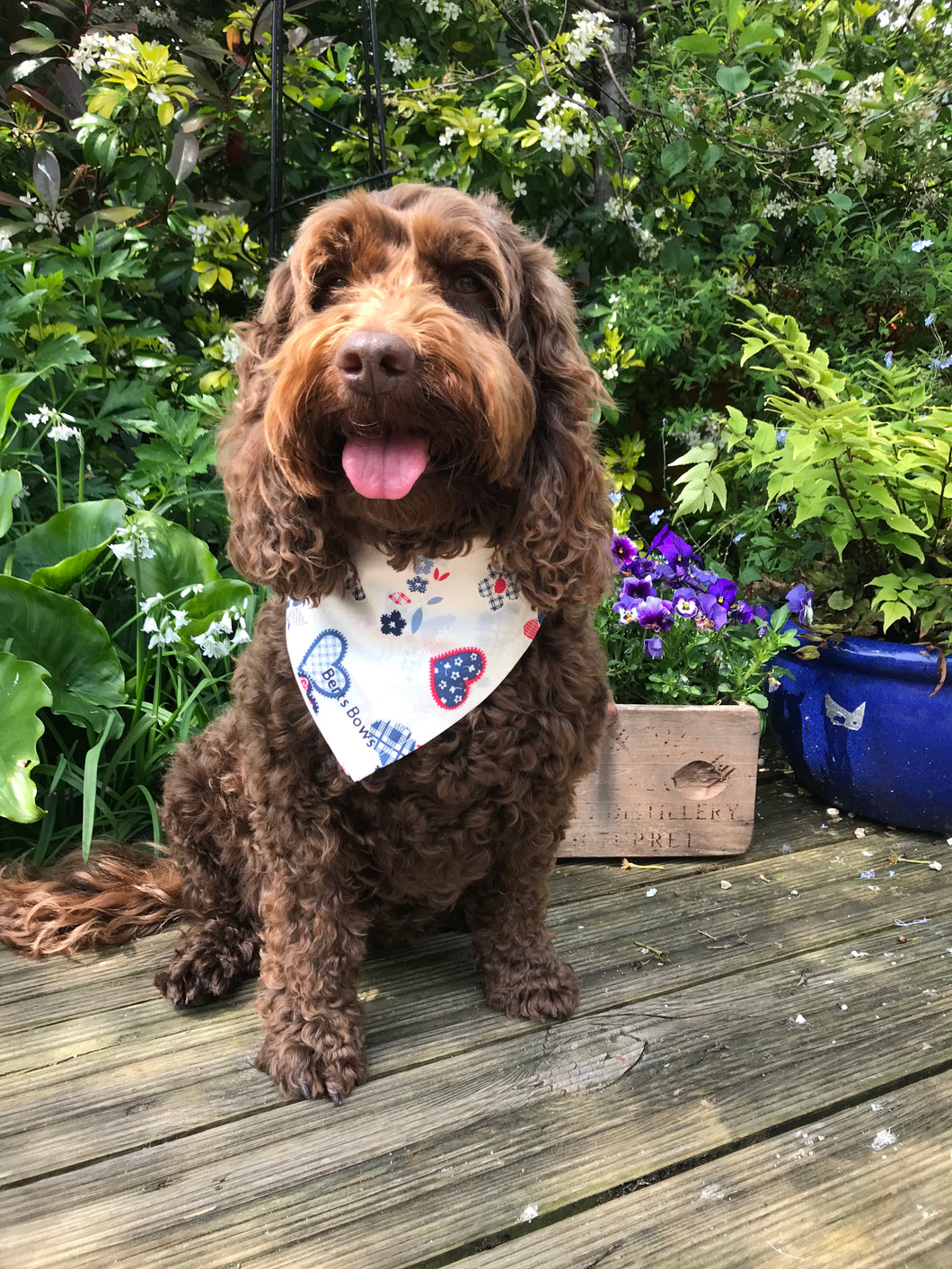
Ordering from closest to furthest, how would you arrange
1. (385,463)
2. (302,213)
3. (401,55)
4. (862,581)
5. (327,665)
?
1. (385,463)
2. (327,665)
3. (862,581)
4. (401,55)
5. (302,213)

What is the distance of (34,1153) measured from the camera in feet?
5.27

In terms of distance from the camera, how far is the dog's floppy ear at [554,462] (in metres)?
1.69

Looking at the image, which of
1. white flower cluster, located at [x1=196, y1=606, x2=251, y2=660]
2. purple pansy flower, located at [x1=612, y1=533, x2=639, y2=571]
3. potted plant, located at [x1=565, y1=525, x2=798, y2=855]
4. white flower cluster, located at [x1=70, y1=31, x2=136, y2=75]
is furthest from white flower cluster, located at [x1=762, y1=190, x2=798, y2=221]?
white flower cluster, located at [x1=196, y1=606, x2=251, y2=660]

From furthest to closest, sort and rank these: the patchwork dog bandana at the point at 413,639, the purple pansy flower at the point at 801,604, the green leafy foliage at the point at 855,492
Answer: the purple pansy flower at the point at 801,604, the green leafy foliage at the point at 855,492, the patchwork dog bandana at the point at 413,639

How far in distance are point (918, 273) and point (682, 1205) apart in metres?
3.18

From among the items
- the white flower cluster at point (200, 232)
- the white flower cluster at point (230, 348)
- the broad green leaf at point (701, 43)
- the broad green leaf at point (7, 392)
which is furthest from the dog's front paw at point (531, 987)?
the broad green leaf at point (701, 43)

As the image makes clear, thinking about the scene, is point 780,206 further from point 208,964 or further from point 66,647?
point 208,964

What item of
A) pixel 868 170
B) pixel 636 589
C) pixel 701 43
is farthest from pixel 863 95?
pixel 636 589

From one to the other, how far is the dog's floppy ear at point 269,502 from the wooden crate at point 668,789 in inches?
45.6

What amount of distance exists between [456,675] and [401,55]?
277 cm

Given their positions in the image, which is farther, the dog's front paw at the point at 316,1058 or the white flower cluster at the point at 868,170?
the white flower cluster at the point at 868,170

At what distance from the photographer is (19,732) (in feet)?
7.10

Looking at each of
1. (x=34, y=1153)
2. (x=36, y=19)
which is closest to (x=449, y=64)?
(x=36, y=19)

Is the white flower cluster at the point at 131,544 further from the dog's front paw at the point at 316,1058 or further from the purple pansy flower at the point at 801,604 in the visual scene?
the purple pansy flower at the point at 801,604
